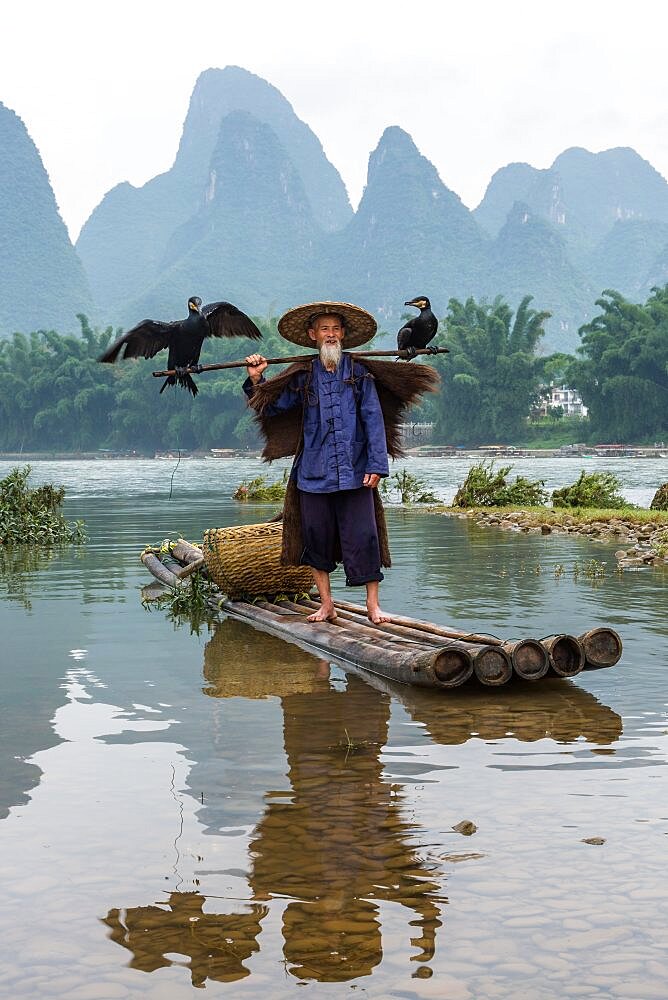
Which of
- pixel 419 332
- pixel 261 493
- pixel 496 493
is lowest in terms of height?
pixel 261 493

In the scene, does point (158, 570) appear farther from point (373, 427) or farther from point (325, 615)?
point (373, 427)

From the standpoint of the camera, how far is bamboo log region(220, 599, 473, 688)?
571 cm

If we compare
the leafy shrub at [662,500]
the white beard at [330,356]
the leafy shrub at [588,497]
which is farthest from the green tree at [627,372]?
the white beard at [330,356]

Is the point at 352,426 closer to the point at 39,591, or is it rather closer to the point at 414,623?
the point at 414,623

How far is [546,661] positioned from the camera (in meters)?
5.75

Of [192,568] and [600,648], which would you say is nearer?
[600,648]

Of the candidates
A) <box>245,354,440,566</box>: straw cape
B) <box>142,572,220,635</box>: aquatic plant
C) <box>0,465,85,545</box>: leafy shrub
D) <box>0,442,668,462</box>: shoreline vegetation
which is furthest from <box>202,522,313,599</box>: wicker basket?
<box>0,442,668,462</box>: shoreline vegetation

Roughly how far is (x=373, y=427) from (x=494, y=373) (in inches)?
3013

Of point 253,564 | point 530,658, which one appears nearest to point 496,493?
point 253,564

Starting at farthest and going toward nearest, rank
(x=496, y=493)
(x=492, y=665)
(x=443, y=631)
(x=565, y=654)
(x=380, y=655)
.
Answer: (x=496, y=493)
(x=443, y=631)
(x=380, y=655)
(x=565, y=654)
(x=492, y=665)

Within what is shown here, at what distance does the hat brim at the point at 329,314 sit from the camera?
7.11 meters

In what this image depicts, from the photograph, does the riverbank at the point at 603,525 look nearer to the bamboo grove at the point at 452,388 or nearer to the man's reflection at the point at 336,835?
the man's reflection at the point at 336,835

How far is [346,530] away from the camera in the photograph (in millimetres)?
7129

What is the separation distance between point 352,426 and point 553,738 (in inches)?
102
